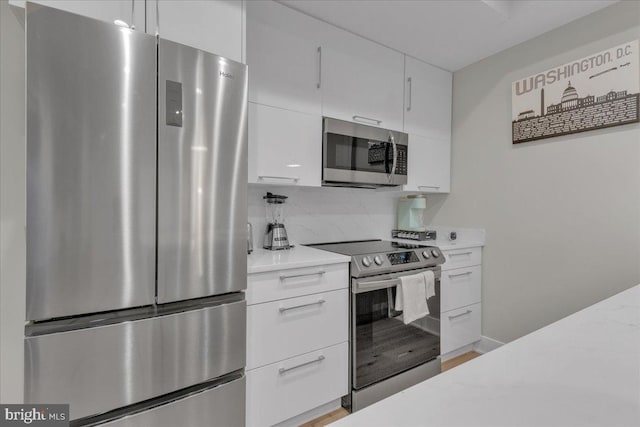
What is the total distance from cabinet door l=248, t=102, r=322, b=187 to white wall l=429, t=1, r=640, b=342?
1464 mm

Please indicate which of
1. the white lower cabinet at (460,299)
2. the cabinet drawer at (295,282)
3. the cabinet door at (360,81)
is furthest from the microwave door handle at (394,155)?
the cabinet drawer at (295,282)

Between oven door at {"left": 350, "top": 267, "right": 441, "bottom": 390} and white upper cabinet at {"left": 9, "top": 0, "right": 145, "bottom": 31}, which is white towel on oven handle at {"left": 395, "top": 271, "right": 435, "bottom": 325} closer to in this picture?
oven door at {"left": 350, "top": 267, "right": 441, "bottom": 390}

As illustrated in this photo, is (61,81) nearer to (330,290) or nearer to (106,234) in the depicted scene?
(106,234)

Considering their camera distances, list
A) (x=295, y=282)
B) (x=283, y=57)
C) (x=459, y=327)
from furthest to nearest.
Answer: (x=459, y=327) → (x=283, y=57) → (x=295, y=282)

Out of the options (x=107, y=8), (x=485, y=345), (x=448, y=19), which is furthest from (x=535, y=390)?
(x=485, y=345)

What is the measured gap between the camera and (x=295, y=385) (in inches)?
64.0

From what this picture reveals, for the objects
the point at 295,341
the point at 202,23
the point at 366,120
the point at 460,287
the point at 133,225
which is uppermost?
the point at 202,23

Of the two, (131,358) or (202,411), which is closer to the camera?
(131,358)

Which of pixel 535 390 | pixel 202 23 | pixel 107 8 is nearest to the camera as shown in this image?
pixel 535 390

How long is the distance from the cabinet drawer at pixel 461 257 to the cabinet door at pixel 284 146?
45.1 inches

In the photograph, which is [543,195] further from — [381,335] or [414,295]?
[381,335]

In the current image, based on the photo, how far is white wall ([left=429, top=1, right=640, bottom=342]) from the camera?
185 centimetres

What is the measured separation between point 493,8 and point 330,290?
1.97 m

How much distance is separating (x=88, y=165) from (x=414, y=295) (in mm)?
1833
